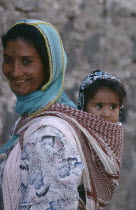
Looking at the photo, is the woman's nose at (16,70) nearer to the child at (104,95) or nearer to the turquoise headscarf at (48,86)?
the turquoise headscarf at (48,86)

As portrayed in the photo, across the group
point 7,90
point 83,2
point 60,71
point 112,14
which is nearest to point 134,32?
point 112,14

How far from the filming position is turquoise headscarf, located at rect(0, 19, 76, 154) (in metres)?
2.30

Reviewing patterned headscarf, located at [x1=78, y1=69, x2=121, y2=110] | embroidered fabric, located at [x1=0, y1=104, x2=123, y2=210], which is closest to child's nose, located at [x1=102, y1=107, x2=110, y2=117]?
patterned headscarf, located at [x1=78, y1=69, x2=121, y2=110]

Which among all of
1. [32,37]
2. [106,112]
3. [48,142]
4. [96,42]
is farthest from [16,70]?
[96,42]

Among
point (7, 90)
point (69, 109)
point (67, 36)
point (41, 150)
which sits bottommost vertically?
point (41, 150)

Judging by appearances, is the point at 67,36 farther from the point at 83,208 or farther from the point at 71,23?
the point at 83,208

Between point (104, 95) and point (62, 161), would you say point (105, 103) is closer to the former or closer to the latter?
point (104, 95)

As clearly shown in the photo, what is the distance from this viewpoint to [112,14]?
4461 millimetres

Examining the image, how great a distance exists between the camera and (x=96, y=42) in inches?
174

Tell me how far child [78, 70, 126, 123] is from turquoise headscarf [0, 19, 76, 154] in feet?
1.25

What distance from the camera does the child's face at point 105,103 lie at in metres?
2.73

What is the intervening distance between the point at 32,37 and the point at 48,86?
24cm

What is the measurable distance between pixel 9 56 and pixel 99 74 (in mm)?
693

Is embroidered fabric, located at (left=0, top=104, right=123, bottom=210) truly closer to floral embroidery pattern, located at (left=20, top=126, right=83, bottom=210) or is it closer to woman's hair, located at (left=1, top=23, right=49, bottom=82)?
floral embroidery pattern, located at (left=20, top=126, right=83, bottom=210)
